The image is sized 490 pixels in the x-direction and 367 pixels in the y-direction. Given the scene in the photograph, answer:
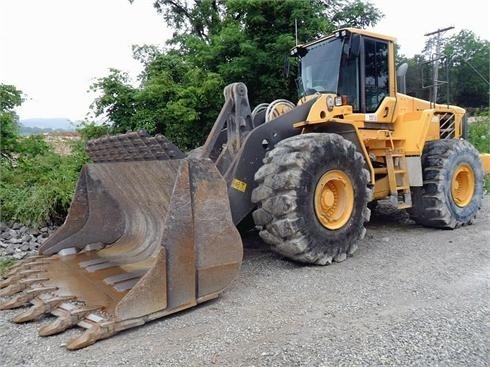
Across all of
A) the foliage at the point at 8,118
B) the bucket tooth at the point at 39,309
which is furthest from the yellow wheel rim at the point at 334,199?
the foliage at the point at 8,118

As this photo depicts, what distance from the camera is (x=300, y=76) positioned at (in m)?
5.60

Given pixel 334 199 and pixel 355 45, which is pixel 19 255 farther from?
pixel 355 45

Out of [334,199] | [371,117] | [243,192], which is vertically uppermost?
[371,117]

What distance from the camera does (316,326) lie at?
8.79 feet

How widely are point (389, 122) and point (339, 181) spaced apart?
71.8 inches

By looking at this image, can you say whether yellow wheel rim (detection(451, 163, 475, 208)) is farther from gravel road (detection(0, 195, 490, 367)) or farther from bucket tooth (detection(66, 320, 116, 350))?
bucket tooth (detection(66, 320, 116, 350))

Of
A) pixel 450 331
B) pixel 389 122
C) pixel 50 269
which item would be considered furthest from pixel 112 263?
pixel 389 122

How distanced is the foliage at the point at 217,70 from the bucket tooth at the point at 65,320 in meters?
7.40

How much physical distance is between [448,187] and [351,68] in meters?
2.04

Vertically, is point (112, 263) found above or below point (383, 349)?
above

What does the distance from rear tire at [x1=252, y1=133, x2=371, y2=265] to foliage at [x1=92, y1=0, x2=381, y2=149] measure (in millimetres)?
6572

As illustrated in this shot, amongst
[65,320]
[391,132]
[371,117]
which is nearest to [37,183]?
[65,320]

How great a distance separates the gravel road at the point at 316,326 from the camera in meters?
2.33

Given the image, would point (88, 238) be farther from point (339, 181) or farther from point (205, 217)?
point (339, 181)
